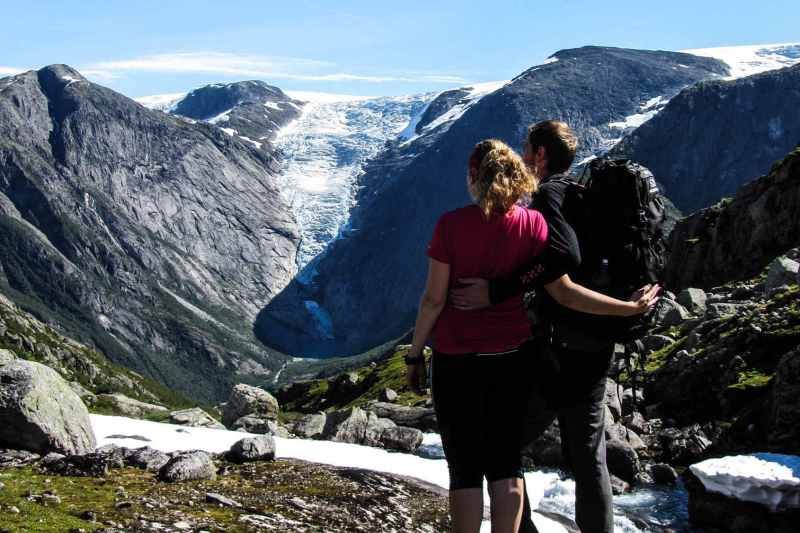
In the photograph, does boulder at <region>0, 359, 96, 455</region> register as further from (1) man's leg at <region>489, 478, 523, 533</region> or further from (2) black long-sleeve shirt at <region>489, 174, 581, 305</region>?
(2) black long-sleeve shirt at <region>489, 174, 581, 305</region>

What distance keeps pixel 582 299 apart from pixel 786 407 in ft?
45.6

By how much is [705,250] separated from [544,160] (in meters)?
72.0

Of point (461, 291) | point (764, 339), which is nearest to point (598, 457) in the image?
point (461, 291)

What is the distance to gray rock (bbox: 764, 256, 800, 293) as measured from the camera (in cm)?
4156

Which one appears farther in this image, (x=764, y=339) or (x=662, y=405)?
(x=662, y=405)

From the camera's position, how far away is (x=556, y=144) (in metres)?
10.2

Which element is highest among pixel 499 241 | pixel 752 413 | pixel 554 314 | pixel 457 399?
pixel 499 241

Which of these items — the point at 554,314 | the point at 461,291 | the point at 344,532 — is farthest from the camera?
the point at 344,532

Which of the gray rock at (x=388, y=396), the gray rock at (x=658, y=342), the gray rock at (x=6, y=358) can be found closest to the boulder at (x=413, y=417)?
the gray rock at (x=658, y=342)

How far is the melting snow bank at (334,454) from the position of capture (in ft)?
64.7

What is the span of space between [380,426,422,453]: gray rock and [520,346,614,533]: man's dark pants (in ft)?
60.4

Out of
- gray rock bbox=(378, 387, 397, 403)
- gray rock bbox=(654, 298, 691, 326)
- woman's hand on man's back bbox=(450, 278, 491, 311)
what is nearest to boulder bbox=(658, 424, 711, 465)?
woman's hand on man's back bbox=(450, 278, 491, 311)

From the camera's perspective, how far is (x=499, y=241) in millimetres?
8797

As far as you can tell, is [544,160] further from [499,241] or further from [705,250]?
[705,250]
